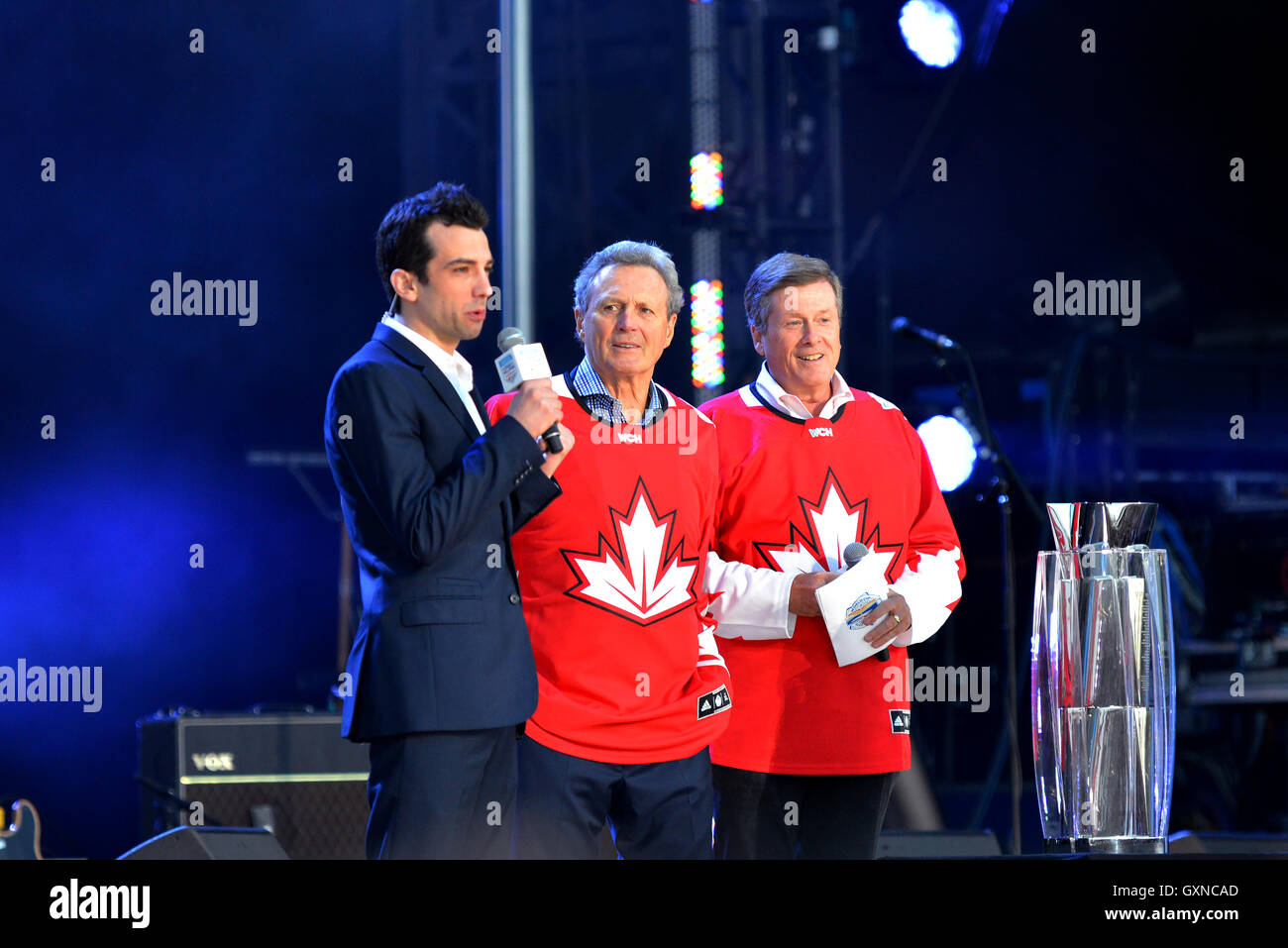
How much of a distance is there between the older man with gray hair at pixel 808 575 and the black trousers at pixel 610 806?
188mm

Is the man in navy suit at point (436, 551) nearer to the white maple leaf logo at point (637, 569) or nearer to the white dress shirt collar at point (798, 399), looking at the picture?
the white maple leaf logo at point (637, 569)

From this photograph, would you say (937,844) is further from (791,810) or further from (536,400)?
(536,400)

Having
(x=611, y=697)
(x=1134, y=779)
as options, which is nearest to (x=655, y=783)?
(x=611, y=697)

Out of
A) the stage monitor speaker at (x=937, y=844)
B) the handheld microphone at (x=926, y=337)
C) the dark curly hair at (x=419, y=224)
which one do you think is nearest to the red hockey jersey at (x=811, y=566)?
the stage monitor speaker at (x=937, y=844)

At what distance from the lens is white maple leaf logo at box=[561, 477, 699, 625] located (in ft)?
7.24

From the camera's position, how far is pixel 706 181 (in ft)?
16.1

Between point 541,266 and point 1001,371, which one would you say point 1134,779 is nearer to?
point 541,266

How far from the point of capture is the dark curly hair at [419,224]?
82.2 inches

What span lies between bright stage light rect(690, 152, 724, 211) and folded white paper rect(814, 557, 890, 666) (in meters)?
2.82

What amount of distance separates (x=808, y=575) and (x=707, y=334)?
2599 mm

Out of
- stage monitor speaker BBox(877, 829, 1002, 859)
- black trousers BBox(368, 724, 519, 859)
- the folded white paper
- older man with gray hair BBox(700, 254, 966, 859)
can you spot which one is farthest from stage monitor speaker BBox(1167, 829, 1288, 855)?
black trousers BBox(368, 724, 519, 859)

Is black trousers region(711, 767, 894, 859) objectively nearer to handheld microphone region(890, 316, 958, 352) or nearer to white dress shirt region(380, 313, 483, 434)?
white dress shirt region(380, 313, 483, 434)
